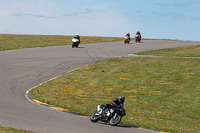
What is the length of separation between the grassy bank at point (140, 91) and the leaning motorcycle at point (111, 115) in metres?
1.42

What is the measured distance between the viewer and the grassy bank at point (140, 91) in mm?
16484

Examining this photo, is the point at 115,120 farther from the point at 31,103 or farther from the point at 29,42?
the point at 29,42

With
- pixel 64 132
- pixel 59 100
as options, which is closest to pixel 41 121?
pixel 64 132

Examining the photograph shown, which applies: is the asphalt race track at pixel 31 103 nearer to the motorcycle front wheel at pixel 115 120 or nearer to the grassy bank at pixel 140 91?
the motorcycle front wheel at pixel 115 120

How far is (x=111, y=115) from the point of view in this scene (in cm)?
1350

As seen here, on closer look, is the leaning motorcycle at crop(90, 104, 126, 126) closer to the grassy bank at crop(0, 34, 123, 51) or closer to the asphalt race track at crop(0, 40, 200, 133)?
the asphalt race track at crop(0, 40, 200, 133)

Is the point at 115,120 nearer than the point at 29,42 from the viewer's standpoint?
Yes

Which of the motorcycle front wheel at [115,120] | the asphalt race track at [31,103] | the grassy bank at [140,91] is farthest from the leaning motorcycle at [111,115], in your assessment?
the grassy bank at [140,91]

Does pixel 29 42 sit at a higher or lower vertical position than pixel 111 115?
higher

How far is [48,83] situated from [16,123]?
12429mm

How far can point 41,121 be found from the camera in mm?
12609

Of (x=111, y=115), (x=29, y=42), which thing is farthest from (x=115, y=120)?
(x=29, y=42)

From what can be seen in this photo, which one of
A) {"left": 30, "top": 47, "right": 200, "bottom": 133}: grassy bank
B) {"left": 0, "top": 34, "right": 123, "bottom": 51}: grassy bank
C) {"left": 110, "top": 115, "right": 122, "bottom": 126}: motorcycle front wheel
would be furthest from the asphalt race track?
{"left": 0, "top": 34, "right": 123, "bottom": 51}: grassy bank

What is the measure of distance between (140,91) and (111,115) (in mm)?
9457
